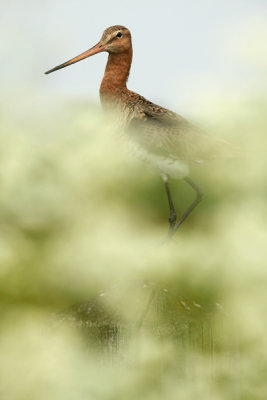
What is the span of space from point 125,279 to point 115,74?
50.0 inches

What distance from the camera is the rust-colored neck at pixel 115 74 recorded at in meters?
4.15

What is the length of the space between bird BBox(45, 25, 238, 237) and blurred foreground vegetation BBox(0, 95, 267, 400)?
6.2 inches

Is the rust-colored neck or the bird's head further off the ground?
the bird's head

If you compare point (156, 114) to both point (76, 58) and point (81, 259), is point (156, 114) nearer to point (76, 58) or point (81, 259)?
point (76, 58)

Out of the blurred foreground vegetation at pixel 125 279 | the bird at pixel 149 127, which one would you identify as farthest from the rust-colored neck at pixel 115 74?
the blurred foreground vegetation at pixel 125 279

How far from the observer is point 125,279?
3.71 metres

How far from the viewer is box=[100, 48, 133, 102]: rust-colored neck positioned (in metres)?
4.15

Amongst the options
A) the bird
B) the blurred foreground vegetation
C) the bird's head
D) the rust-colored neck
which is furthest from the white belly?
the bird's head

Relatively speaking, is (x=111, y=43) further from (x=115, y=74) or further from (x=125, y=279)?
(x=125, y=279)

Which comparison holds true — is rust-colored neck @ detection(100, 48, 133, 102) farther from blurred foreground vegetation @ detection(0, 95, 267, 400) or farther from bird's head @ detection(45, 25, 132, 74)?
blurred foreground vegetation @ detection(0, 95, 267, 400)

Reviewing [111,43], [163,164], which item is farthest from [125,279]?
[111,43]

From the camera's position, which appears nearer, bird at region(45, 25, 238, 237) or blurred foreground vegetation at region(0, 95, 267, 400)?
blurred foreground vegetation at region(0, 95, 267, 400)

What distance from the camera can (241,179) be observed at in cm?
472

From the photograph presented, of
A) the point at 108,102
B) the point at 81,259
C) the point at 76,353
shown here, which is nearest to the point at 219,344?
the point at 76,353
